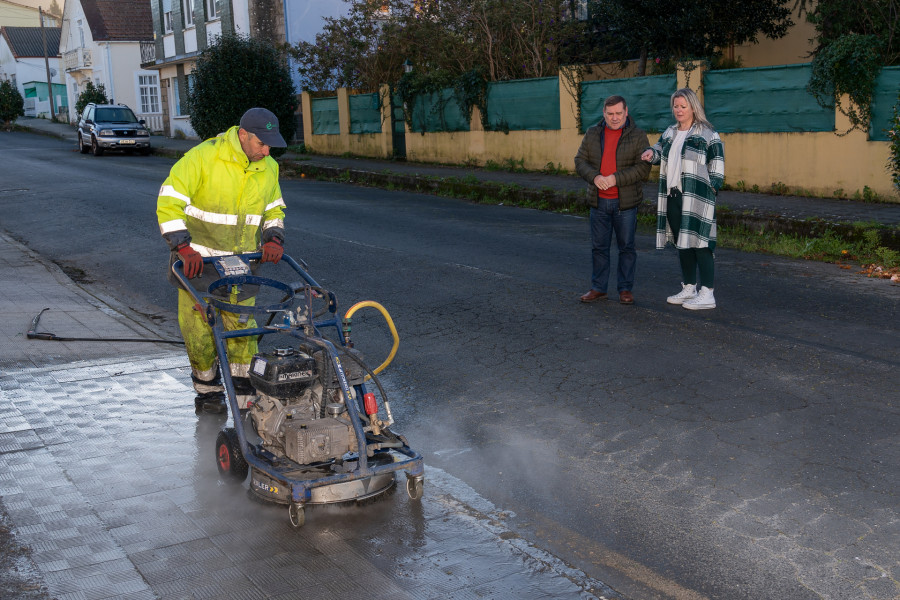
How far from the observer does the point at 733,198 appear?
50.3ft

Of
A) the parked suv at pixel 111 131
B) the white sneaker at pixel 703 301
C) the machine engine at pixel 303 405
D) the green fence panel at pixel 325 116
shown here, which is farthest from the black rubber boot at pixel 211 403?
the parked suv at pixel 111 131

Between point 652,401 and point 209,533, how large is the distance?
9.57 ft

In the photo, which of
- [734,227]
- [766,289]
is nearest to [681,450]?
[766,289]

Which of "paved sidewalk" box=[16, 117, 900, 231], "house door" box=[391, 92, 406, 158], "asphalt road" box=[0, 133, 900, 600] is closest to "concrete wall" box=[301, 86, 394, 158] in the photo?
"house door" box=[391, 92, 406, 158]

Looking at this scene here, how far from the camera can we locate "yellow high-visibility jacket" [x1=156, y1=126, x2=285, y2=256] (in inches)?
214

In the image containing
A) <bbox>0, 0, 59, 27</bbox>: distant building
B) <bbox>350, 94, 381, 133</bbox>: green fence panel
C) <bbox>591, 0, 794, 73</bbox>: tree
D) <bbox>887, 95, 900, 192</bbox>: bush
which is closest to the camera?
<bbox>887, 95, 900, 192</bbox>: bush

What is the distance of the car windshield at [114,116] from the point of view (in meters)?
32.2

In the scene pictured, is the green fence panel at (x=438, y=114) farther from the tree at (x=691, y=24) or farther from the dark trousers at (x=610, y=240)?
the dark trousers at (x=610, y=240)

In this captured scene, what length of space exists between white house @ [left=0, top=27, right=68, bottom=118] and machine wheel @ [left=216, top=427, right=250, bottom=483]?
63.9m

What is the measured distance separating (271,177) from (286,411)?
177 centimetres

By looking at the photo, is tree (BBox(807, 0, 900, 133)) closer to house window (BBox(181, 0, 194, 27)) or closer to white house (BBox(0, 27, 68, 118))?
house window (BBox(181, 0, 194, 27))

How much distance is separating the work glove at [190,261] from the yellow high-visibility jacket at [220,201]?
8cm

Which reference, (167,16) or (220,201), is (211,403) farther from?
(167,16)

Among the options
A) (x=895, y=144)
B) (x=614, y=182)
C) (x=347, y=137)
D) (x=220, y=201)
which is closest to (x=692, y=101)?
(x=614, y=182)
